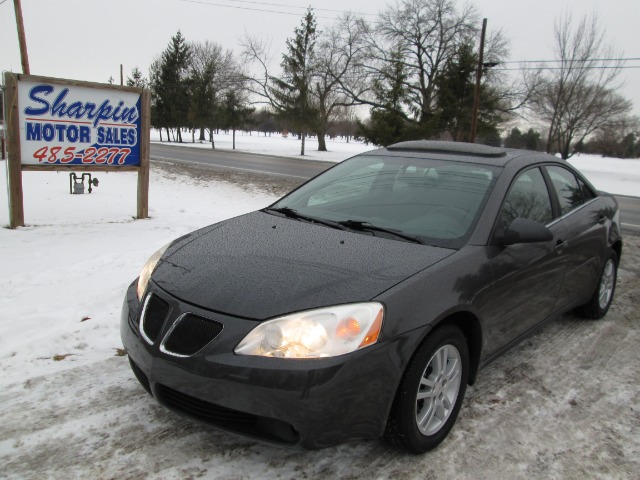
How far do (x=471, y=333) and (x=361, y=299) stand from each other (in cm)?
90

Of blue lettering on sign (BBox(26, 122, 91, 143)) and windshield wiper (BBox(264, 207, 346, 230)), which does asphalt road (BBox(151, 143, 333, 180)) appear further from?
windshield wiper (BBox(264, 207, 346, 230))

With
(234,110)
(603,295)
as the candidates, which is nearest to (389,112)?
(234,110)

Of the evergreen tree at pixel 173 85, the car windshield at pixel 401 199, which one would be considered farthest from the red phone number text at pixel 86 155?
the evergreen tree at pixel 173 85

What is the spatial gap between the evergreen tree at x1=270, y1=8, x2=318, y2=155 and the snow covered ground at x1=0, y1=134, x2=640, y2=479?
35.2 metres

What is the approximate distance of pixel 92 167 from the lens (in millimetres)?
7293

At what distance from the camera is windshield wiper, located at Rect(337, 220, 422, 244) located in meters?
2.94

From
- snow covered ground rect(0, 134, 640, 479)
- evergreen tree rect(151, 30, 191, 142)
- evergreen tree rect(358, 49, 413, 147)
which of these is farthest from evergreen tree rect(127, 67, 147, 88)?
snow covered ground rect(0, 134, 640, 479)

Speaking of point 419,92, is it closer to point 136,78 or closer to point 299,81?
point 299,81

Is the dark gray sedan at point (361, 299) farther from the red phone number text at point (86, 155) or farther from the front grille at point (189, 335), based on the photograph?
the red phone number text at point (86, 155)

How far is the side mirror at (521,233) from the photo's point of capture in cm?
290

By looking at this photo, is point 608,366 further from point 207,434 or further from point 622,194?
point 622,194

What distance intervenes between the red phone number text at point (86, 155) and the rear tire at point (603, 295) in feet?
20.9

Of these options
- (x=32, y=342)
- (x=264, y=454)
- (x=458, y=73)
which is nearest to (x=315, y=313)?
(x=264, y=454)

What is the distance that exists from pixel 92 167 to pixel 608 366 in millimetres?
6755
